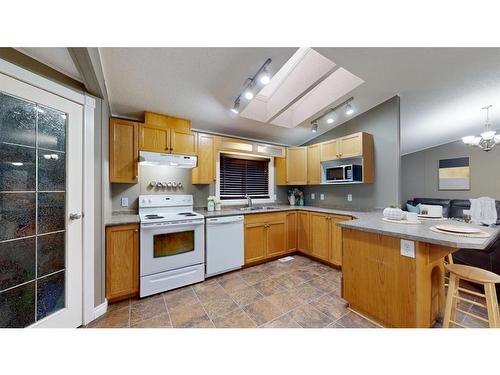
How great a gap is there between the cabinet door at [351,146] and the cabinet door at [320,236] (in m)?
1.03

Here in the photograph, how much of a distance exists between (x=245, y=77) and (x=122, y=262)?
2384 millimetres

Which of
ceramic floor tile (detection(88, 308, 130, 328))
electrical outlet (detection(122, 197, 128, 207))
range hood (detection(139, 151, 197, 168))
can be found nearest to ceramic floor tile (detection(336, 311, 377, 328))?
ceramic floor tile (detection(88, 308, 130, 328))

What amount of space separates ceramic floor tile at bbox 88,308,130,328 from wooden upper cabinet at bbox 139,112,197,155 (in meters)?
1.79

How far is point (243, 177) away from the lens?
3.70 m

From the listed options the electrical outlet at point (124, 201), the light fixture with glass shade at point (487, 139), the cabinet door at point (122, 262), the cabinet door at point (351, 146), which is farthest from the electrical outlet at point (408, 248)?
the light fixture with glass shade at point (487, 139)

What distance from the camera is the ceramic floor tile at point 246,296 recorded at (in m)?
2.02

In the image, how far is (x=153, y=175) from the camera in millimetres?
2746

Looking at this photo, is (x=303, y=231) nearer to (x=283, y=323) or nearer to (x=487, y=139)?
(x=283, y=323)

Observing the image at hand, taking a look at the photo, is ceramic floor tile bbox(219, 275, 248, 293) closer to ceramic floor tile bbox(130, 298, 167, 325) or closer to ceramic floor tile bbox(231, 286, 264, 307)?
ceramic floor tile bbox(231, 286, 264, 307)

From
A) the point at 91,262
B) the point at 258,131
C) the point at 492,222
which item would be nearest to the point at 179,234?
the point at 91,262

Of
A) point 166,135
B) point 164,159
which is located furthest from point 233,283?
point 166,135

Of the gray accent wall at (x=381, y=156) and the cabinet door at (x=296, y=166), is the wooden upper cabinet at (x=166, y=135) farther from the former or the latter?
the gray accent wall at (x=381, y=156)

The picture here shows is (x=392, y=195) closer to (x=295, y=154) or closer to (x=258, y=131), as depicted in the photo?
(x=295, y=154)
